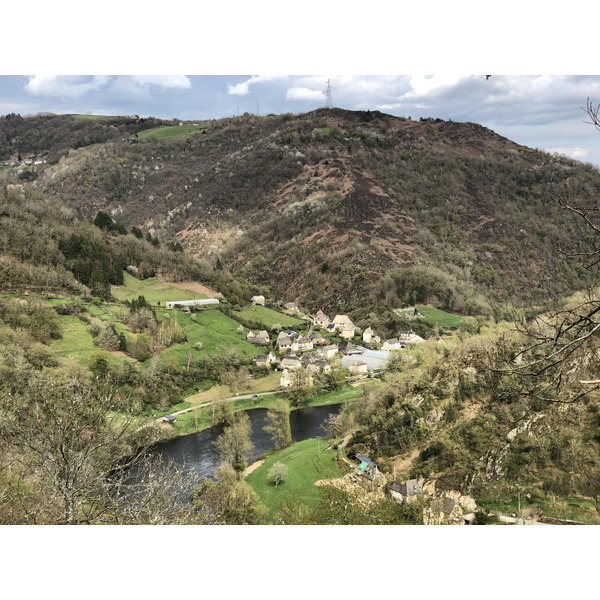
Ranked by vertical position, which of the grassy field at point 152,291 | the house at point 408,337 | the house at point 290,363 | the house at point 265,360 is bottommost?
the house at point 290,363

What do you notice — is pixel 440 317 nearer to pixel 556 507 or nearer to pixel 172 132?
pixel 556 507

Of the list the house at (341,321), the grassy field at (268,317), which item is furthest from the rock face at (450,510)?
the house at (341,321)

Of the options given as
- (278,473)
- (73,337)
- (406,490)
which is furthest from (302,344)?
(406,490)

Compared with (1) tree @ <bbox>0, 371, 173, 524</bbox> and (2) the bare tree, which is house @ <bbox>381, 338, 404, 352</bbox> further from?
(1) tree @ <bbox>0, 371, 173, 524</bbox>

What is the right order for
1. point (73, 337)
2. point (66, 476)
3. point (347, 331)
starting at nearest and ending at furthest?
point (66, 476) → point (73, 337) → point (347, 331)

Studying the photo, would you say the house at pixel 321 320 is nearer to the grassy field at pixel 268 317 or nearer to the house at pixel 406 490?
the grassy field at pixel 268 317
